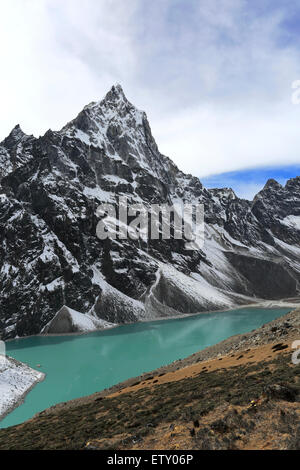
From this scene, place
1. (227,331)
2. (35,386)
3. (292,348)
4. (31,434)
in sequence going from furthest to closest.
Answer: (227,331) → (35,386) → (292,348) → (31,434)

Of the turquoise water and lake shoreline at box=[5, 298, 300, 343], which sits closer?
the turquoise water

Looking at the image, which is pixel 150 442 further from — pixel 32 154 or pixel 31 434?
pixel 32 154

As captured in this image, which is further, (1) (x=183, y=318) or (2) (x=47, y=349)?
(1) (x=183, y=318)

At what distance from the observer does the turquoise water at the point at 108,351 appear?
6178 centimetres

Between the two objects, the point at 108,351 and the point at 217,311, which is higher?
the point at 217,311

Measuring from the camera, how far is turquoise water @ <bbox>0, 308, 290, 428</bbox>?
61781 mm

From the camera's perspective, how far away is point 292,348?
81.7 feet

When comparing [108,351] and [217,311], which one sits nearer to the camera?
[108,351]

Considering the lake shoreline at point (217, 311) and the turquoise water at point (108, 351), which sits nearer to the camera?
the turquoise water at point (108, 351)

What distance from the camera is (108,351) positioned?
96188 mm
